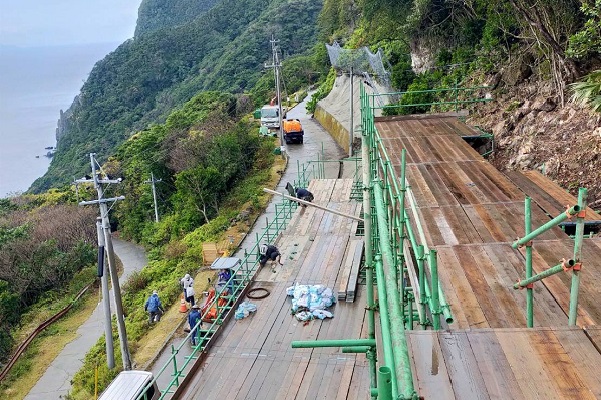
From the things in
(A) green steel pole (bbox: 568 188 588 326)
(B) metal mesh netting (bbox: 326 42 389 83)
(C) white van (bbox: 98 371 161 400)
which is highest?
(B) metal mesh netting (bbox: 326 42 389 83)

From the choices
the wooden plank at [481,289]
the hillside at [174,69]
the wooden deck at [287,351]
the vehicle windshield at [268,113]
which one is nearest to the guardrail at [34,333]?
the wooden deck at [287,351]

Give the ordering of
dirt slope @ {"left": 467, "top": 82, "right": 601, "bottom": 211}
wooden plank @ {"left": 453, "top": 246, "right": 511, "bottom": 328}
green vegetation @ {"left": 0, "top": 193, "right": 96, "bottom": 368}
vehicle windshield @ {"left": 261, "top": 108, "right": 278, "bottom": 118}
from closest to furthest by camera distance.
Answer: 1. wooden plank @ {"left": 453, "top": 246, "right": 511, "bottom": 328}
2. dirt slope @ {"left": 467, "top": 82, "right": 601, "bottom": 211}
3. green vegetation @ {"left": 0, "top": 193, "right": 96, "bottom": 368}
4. vehicle windshield @ {"left": 261, "top": 108, "right": 278, "bottom": 118}

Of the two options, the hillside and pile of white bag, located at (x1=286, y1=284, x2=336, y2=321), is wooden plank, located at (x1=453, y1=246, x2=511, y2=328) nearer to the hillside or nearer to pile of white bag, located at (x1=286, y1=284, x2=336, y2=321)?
pile of white bag, located at (x1=286, y1=284, x2=336, y2=321)

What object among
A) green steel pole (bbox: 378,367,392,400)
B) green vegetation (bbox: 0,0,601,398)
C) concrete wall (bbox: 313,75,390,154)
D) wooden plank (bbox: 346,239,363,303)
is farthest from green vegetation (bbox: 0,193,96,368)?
green steel pole (bbox: 378,367,392,400)

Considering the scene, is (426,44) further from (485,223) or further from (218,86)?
(218,86)

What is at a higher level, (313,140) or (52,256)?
(313,140)

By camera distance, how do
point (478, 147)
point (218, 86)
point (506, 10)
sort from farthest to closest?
point (218, 86) → point (506, 10) → point (478, 147)

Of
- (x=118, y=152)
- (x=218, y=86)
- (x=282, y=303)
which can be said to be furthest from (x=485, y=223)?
(x=218, y=86)

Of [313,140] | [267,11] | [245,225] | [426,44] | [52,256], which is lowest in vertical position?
[52,256]
